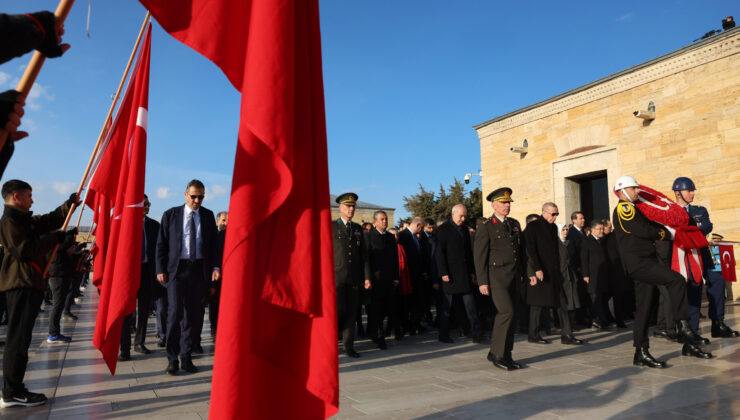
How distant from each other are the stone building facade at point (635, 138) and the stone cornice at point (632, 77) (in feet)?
0.08

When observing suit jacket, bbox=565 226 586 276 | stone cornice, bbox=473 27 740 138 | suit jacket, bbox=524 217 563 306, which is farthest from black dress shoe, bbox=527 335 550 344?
stone cornice, bbox=473 27 740 138

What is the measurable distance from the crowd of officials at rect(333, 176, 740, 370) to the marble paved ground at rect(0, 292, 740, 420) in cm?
44

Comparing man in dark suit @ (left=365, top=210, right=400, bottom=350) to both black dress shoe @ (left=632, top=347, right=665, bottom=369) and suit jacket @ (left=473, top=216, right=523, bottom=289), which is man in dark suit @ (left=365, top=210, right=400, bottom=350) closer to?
suit jacket @ (left=473, top=216, right=523, bottom=289)

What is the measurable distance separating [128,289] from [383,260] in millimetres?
5503

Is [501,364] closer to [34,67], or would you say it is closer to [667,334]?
[667,334]

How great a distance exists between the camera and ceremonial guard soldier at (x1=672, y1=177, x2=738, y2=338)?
764cm

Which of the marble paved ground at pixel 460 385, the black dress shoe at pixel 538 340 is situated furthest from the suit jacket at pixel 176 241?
the black dress shoe at pixel 538 340

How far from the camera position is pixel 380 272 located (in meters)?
8.62

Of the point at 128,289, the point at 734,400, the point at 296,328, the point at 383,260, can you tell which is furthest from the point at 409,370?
the point at 296,328

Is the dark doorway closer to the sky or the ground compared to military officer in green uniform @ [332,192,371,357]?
closer to the sky

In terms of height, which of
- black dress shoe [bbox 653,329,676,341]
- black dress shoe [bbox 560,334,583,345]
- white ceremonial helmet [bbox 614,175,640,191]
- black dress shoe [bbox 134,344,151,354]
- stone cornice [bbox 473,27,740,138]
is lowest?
black dress shoe [bbox 134,344,151,354]

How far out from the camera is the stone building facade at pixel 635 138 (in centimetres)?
1220

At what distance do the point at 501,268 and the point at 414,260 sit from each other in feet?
11.7

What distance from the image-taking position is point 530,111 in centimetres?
1712
